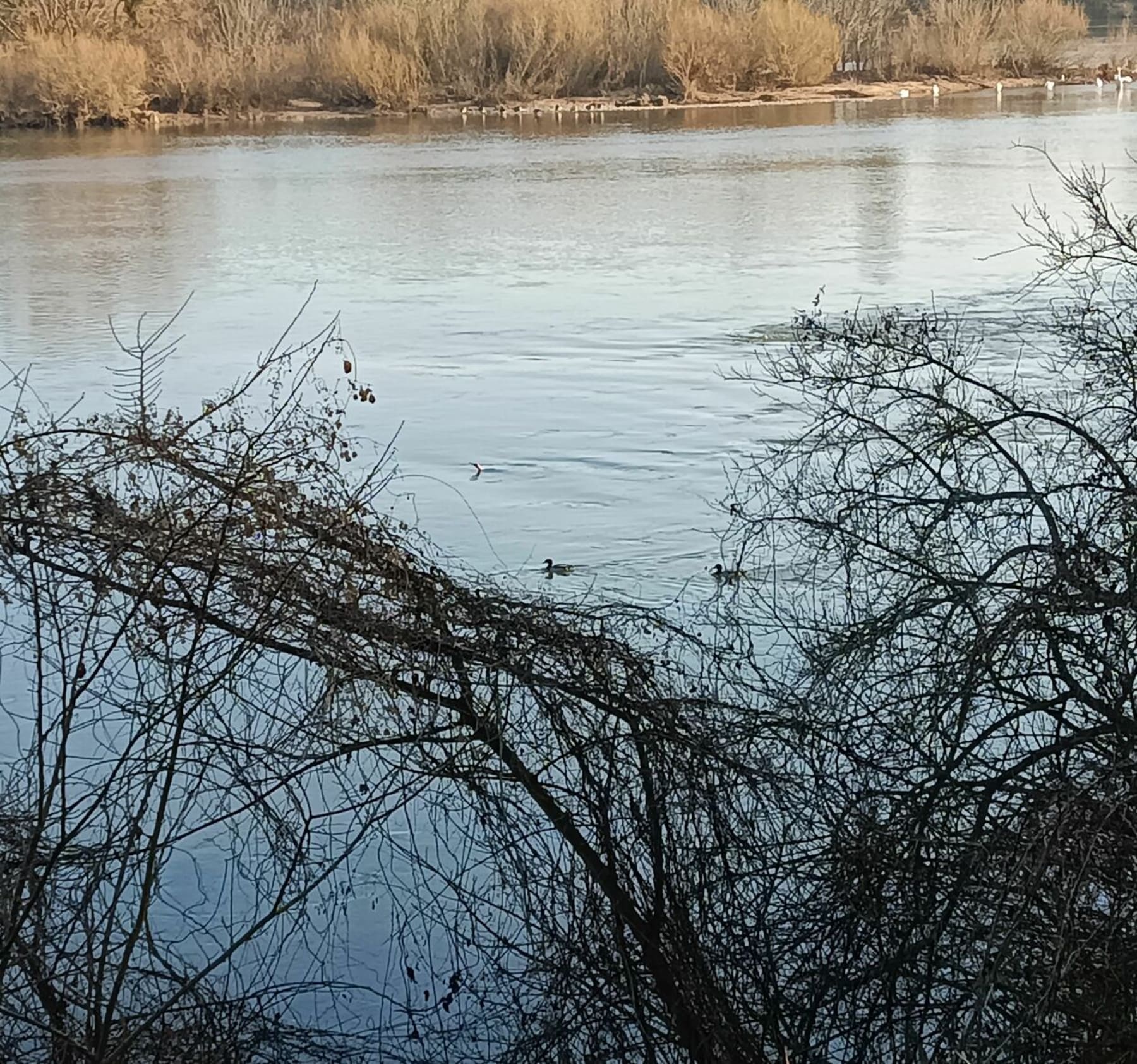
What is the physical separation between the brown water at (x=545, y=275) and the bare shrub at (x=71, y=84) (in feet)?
24.7

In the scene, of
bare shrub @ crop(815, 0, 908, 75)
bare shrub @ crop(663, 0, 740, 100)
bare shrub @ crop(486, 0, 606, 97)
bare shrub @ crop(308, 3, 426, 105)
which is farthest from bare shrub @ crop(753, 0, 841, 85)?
bare shrub @ crop(308, 3, 426, 105)

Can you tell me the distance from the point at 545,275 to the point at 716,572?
23.8 feet

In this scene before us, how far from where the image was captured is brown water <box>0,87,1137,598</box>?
7.91 meters

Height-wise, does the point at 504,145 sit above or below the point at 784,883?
above

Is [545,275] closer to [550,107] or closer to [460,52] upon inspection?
[550,107]

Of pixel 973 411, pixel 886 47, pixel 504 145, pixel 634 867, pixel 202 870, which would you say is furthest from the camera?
pixel 886 47

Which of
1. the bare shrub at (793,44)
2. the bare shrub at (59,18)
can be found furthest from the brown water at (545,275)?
the bare shrub at (59,18)

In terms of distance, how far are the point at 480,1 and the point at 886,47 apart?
9210mm

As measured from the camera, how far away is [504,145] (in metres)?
24.7

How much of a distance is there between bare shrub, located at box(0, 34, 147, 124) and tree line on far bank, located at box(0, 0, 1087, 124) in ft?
0.12

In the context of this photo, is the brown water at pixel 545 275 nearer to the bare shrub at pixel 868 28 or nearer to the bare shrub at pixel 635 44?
the bare shrub at pixel 635 44

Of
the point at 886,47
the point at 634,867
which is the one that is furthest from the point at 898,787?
the point at 886,47

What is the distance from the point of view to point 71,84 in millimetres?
31969

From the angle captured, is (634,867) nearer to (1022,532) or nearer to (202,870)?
(202,870)
